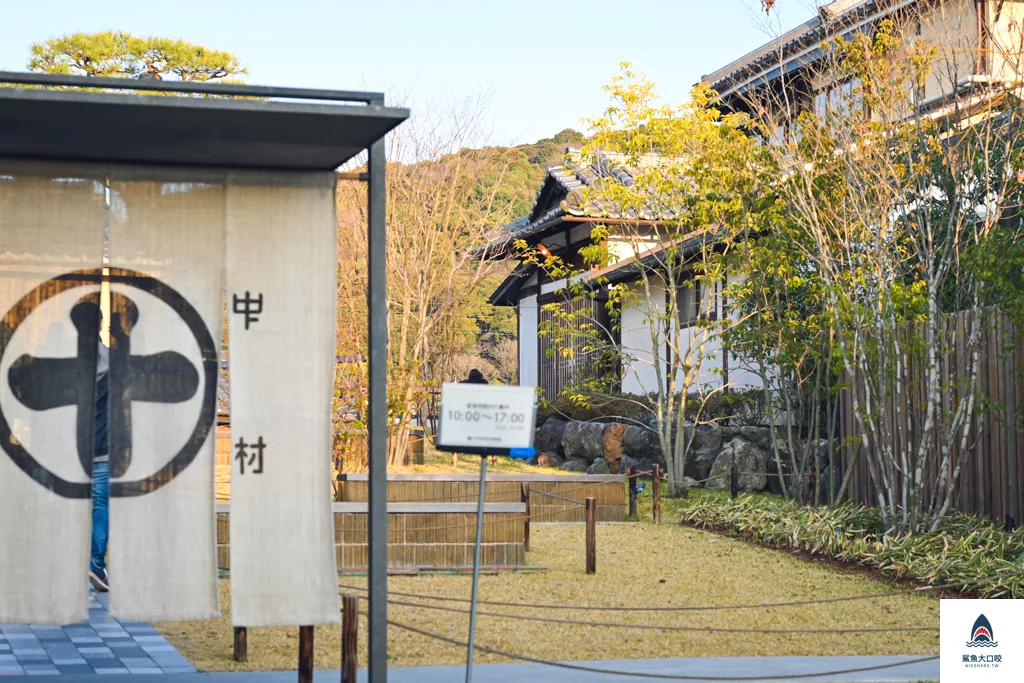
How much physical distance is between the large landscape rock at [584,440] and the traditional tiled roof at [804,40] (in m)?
6.43

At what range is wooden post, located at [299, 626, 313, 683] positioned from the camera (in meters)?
6.32

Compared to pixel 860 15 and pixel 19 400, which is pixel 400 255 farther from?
pixel 19 400

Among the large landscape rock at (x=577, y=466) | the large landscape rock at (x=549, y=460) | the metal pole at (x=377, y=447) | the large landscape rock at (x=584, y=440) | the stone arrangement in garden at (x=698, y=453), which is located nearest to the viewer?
the metal pole at (x=377, y=447)

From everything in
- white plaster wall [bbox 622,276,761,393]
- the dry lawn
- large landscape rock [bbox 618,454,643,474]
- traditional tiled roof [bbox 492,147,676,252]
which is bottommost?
the dry lawn

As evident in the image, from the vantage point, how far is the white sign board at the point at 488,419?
6.89 meters

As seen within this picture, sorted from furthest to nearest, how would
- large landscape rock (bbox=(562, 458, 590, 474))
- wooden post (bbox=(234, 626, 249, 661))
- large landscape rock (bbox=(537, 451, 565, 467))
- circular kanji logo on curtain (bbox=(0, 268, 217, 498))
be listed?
large landscape rock (bbox=(537, 451, 565, 467)) < large landscape rock (bbox=(562, 458, 590, 474)) < wooden post (bbox=(234, 626, 249, 661)) < circular kanji logo on curtain (bbox=(0, 268, 217, 498))

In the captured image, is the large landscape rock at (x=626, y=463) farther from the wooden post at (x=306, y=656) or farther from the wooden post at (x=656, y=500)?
the wooden post at (x=306, y=656)

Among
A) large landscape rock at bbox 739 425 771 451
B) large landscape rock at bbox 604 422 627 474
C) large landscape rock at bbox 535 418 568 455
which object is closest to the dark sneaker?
large landscape rock at bbox 739 425 771 451

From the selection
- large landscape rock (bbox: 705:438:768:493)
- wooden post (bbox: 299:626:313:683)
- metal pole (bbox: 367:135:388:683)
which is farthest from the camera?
large landscape rock (bbox: 705:438:768:493)

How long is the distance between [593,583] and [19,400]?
21.4ft

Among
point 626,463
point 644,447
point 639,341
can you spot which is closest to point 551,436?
point 639,341

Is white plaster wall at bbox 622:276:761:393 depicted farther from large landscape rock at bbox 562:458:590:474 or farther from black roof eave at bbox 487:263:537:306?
black roof eave at bbox 487:263:537:306

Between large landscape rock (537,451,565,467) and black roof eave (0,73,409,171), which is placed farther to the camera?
large landscape rock (537,451,565,467)

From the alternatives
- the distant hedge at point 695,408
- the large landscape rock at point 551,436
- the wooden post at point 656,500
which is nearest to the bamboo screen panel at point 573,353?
the large landscape rock at point 551,436
